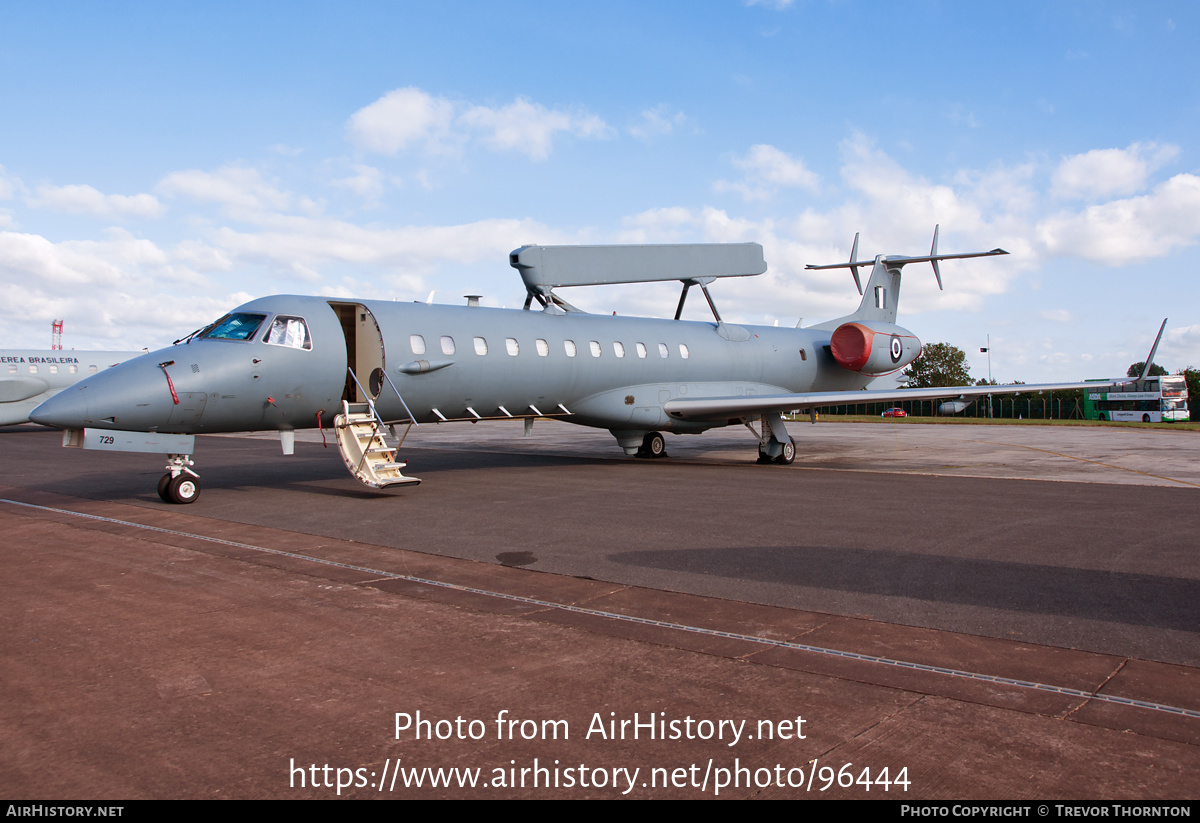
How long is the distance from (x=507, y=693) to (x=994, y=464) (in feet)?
55.8

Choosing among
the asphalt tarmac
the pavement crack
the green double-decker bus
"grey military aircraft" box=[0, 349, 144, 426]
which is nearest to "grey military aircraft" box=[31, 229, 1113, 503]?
the asphalt tarmac

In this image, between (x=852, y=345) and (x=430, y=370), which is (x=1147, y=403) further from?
(x=430, y=370)

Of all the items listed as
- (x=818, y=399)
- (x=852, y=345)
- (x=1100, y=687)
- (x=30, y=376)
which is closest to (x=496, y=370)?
(x=818, y=399)

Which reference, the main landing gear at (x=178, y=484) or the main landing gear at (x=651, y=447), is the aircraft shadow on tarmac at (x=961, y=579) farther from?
the main landing gear at (x=651, y=447)

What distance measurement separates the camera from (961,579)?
7.18 meters

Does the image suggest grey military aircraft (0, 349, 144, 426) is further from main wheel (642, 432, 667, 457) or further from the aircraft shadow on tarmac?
the aircraft shadow on tarmac

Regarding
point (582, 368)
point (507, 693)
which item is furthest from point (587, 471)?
point (507, 693)

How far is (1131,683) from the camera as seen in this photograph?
4.60 m

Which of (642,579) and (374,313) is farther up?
(374,313)

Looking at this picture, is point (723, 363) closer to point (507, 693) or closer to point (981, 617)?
point (981, 617)

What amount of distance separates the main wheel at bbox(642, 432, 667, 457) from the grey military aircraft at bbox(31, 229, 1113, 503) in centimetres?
7

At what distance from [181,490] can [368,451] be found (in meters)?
2.88

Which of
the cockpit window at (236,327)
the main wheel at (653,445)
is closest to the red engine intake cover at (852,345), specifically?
the main wheel at (653,445)

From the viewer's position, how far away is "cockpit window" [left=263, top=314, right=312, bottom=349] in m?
13.1
